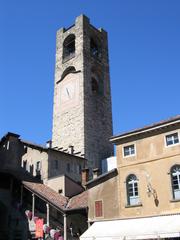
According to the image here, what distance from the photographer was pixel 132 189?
21.4 metres

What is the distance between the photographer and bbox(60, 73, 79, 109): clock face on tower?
4444 cm

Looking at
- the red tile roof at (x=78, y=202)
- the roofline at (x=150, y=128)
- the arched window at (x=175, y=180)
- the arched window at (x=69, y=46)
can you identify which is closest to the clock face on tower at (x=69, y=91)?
the arched window at (x=69, y=46)

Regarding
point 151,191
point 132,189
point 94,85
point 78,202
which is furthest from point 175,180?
point 94,85

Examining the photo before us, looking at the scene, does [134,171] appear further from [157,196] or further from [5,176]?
[5,176]

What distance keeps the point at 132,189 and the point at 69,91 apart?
2594cm

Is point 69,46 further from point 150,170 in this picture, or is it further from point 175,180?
point 175,180

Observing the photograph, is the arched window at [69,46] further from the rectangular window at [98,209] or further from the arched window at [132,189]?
the arched window at [132,189]

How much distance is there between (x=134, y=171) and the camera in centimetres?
2147

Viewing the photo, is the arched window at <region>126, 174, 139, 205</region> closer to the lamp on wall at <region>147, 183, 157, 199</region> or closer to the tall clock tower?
the lamp on wall at <region>147, 183, 157, 199</region>

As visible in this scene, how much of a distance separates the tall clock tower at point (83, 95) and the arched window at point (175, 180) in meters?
19.5

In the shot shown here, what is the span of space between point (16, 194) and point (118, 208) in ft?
36.5

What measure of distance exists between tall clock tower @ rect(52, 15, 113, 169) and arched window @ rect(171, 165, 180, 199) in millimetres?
19540

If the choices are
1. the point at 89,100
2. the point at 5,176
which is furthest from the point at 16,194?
the point at 89,100

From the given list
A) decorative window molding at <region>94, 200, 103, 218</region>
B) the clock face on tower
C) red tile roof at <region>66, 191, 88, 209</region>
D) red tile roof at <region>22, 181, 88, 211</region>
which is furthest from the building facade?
the clock face on tower
